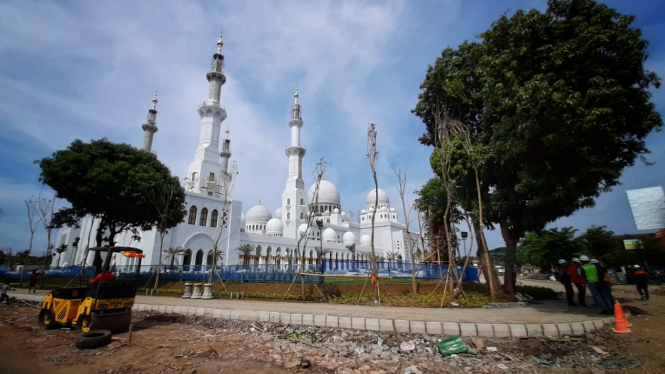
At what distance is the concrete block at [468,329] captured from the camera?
6836mm

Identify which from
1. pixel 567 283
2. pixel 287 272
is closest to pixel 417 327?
pixel 567 283

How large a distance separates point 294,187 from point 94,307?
4767 centimetres

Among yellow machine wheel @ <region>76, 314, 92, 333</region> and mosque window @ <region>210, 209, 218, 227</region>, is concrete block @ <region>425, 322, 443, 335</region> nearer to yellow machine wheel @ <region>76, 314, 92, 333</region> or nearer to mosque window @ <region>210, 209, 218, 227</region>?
yellow machine wheel @ <region>76, 314, 92, 333</region>

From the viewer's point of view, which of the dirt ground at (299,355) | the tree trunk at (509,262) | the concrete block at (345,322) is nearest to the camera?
the dirt ground at (299,355)

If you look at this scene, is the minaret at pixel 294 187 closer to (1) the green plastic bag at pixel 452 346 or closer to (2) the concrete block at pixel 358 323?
(2) the concrete block at pixel 358 323

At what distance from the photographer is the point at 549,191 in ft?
33.7

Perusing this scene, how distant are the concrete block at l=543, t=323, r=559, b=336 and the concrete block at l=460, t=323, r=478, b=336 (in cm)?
146

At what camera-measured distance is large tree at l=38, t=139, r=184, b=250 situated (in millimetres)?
19422

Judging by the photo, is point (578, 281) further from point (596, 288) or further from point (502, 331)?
point (502, 331)

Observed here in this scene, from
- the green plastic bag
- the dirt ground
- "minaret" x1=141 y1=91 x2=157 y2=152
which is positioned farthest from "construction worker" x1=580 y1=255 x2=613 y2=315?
"minaret" x1=141 y1=91 x2=157 y2=152

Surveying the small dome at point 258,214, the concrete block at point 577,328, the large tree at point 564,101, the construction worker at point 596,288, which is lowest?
the concrete block at point 577,328

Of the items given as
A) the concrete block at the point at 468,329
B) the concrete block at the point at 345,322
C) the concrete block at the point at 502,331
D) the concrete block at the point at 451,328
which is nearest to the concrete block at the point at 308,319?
the concrete block at the point at 345,322

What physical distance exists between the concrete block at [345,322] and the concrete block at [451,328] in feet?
7.29

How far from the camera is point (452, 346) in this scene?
6.16m
